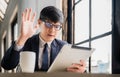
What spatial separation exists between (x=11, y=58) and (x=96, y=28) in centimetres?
122

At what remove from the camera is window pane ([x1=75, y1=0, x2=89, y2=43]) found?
2686 millimetres

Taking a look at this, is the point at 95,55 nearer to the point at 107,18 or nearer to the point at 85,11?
the point at 107,18

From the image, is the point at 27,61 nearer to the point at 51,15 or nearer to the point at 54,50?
the point at 54,50

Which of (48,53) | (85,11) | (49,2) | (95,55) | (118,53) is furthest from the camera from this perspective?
(49,2)

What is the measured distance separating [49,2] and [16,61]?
1679mm

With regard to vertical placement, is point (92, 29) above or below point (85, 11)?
below

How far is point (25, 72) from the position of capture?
102cm

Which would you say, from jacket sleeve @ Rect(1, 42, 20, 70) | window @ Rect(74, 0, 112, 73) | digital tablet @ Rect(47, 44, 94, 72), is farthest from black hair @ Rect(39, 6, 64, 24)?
digital tablet @ Rect(47, 44, 94, 72)

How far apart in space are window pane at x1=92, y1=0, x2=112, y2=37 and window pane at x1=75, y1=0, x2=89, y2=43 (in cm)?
17

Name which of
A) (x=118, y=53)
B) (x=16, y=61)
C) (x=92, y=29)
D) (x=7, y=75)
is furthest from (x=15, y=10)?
(x=7, y=75)

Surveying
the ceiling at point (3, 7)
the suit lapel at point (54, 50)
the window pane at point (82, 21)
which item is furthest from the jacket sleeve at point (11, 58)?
the ceiling at point (3, 7)

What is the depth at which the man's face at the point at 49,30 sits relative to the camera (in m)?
2.00

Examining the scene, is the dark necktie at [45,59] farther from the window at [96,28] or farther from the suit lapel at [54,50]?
the window at [96,28]

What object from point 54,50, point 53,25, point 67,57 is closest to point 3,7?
point 53,25
